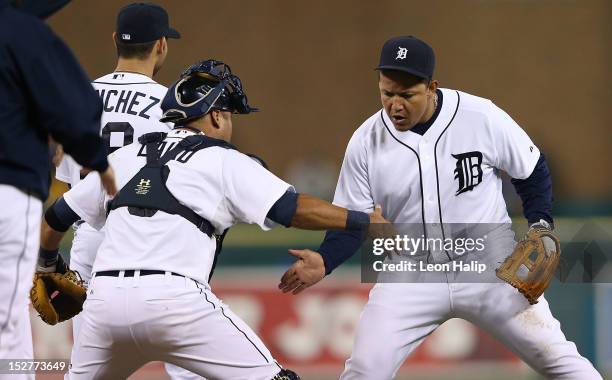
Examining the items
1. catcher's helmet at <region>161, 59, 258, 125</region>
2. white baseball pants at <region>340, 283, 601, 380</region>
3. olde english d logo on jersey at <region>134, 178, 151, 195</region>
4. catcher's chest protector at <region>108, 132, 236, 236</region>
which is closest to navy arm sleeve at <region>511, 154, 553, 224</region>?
white baseball pants at <region>340, 283, 601, 380</region>

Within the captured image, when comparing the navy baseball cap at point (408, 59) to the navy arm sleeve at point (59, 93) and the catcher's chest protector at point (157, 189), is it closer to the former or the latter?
the catcher's chest protector at point (157, 189)

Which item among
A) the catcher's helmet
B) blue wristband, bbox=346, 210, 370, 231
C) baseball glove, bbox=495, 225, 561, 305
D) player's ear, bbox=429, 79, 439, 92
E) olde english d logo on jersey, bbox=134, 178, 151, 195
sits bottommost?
baseball glove, bbox=495, 225, 561, 305

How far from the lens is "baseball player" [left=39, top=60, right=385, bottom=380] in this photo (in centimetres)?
417

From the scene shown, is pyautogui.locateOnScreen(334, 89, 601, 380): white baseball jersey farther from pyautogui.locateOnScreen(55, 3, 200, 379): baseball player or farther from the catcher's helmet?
pyautogui.locateOnScreen(55, 3, 200, 379): baseball player

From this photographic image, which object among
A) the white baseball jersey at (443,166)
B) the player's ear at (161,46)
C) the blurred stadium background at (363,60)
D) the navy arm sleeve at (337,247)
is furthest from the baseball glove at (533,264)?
the blurred stadium background at (363,60)

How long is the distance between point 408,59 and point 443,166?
53 centimetres

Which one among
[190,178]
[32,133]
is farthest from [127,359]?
[32,133]

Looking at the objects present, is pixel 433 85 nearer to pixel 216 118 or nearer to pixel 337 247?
pixel 337 247

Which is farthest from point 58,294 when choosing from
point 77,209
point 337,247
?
point 337,247

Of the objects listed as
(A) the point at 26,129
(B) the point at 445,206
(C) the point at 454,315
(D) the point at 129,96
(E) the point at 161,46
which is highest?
(E) the point at 161,46

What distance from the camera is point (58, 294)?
5094 millimetres

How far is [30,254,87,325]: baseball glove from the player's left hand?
955 millimetres

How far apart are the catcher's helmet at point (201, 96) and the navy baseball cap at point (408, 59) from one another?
26.1 inches

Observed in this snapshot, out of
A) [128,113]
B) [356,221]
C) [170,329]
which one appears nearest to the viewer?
[170,329]
